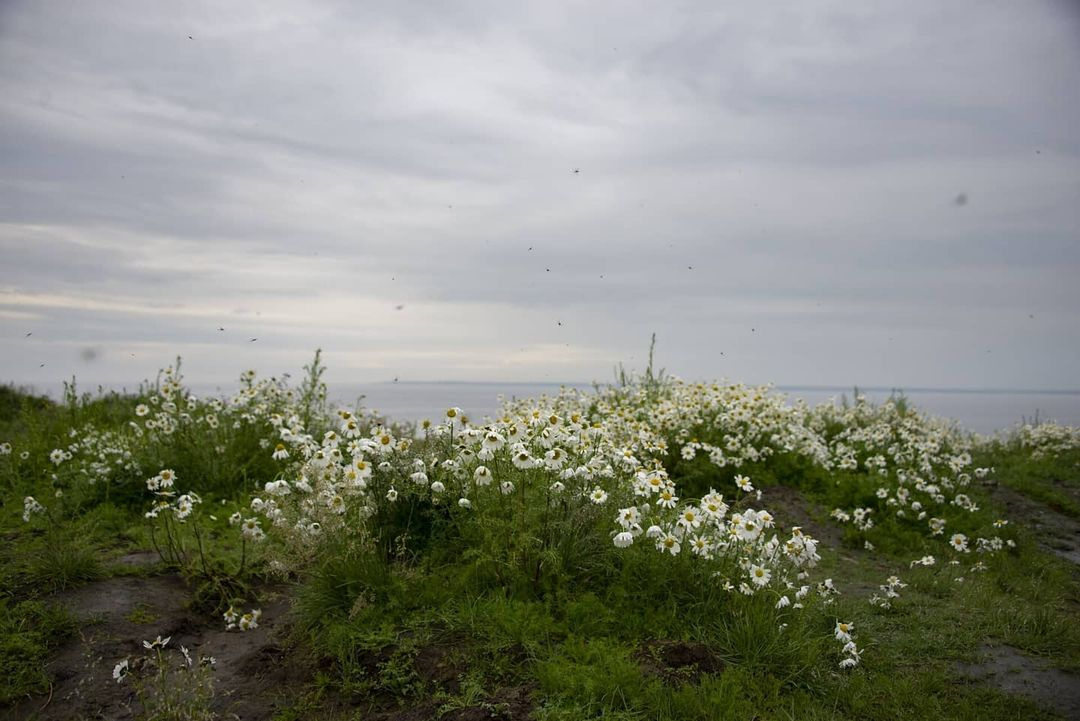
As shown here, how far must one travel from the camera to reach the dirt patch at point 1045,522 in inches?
311

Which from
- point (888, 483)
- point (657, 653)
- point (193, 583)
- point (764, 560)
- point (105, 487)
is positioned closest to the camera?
point (657, 653)

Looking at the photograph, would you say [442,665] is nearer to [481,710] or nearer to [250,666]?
[481,710]

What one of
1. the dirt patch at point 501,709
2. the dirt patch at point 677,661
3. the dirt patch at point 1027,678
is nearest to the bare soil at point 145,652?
the dirt patch at point 501,709

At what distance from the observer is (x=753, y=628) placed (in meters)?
4.41

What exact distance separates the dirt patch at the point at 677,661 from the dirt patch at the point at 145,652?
72.6 inches

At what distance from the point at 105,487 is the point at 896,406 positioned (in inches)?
435

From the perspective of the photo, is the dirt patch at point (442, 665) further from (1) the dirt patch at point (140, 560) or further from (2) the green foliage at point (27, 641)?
(1) the dirt patch at point (140, 560)

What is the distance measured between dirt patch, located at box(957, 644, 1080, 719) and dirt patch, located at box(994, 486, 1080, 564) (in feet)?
10.2

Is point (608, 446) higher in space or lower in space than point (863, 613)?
higher

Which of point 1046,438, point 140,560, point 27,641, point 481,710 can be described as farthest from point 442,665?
point 1046,438

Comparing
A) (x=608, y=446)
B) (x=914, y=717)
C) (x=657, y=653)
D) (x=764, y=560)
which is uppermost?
(x=608, y=446)

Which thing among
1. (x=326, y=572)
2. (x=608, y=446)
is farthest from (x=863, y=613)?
(x=326, y=572)

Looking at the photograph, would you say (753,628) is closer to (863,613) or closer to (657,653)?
(657,653)

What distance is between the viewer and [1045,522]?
8.58 meters
